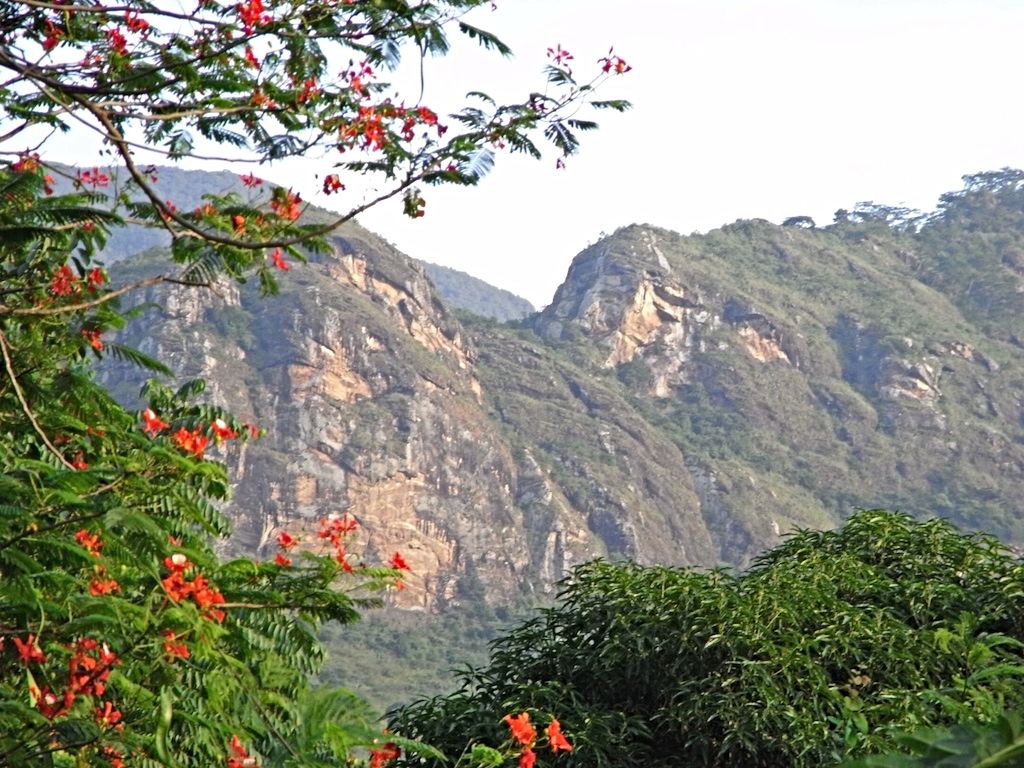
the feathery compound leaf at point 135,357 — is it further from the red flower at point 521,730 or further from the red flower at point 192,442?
the red flower at point 521,730

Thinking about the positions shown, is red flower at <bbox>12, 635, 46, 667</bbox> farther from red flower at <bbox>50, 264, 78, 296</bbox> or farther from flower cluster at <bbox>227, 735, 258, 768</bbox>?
red flower at <bbox>50, 264, 78, 296</bbox>

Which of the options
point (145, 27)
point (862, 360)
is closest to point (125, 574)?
point (145, 27)

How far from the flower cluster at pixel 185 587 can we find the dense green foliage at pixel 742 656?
3231mm

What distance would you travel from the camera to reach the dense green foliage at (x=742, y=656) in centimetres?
772

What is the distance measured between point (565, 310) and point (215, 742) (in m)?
109

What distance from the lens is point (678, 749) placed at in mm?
8289

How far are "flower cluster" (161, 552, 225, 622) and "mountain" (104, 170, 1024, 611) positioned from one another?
71745 mm

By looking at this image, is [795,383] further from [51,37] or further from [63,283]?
[51,37]

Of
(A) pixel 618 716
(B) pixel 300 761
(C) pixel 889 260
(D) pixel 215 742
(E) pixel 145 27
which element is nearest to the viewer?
(B) pixel 300 761

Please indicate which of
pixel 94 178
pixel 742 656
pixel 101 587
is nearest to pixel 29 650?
pixel 101 587

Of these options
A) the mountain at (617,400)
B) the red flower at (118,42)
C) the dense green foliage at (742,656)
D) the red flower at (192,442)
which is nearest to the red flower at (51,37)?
the red flower at (118,42)

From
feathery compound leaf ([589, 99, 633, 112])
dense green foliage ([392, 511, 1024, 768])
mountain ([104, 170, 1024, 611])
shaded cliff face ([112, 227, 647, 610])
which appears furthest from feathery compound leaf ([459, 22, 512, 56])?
shaded cliff face ([112, 227, 647, 610])

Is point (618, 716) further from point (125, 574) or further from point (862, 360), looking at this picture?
point (862, 360)

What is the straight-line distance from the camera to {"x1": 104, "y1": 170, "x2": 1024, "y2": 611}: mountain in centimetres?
8656
